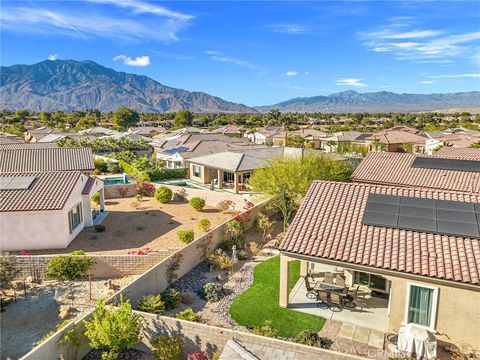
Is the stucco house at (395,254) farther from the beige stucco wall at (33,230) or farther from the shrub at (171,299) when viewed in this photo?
the beige stucco wall at (33,230)

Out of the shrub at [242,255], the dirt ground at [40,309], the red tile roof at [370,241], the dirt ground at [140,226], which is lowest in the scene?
the dirt ground at [40,309]

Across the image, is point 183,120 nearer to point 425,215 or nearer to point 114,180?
point 114,180

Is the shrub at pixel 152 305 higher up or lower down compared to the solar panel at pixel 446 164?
lower down

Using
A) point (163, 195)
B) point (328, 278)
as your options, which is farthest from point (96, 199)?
point (328, 278)

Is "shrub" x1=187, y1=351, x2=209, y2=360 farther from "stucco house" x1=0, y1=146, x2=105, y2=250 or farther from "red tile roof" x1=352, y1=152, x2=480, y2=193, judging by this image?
"red tile roof" x1=352, y1=152, x2=480, y2=193

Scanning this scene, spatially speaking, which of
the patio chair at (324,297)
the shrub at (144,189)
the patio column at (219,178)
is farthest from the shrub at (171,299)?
the patio column at (219,178)

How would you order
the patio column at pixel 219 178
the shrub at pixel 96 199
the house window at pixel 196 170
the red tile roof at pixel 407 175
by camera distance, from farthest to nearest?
the house window at pixel 196 170
the patio column at pixel 219 178
the shrub at pixel 96 199
the red tile roof at pixel 407 175

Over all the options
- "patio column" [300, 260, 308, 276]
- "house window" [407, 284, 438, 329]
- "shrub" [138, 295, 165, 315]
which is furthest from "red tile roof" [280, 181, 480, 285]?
"shrub" [138, 295, 165, 315]
